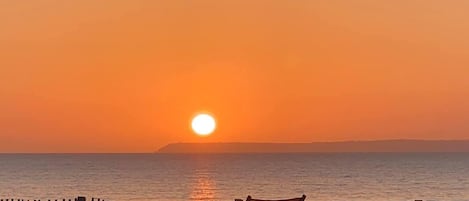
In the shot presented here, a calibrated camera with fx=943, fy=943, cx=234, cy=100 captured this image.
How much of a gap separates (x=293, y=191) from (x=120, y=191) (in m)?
18.0

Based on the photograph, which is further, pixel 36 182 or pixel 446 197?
pixel 36 182

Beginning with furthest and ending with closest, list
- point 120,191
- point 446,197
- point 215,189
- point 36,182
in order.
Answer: point 36,182 < point 215,189 < point 120,191 < point 446,197

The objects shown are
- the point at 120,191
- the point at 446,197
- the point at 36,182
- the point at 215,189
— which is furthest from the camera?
the point at 36,182

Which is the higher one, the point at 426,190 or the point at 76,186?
the point at 76,186

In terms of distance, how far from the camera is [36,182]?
381ft

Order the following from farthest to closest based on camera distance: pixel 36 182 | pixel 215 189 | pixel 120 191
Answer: pixel 36 182 → pixel 215 189 → pixel 120 191

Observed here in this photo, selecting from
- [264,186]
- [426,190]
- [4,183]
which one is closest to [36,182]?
[4,183]

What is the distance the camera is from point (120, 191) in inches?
3829

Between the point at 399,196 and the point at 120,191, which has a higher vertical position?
the point at 120,191

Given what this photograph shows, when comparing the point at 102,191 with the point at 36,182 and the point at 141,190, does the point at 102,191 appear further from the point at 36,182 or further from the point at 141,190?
the point at 36,182

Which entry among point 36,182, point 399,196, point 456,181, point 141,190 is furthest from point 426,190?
point 36,182

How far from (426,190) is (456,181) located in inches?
744

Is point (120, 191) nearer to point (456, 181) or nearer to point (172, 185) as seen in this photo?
point (172, 185)

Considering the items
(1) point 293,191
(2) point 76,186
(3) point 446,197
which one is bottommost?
(3) point 446,197
